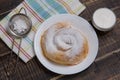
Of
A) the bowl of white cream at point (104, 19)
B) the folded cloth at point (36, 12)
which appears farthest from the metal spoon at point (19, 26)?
the bowl of white cream at point (104, 19)

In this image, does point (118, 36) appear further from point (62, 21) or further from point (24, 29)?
point (24, 29)

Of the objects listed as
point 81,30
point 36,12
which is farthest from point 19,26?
point 81,30

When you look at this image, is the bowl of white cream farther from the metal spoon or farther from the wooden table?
the metal spoon

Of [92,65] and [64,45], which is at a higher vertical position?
[64,45]

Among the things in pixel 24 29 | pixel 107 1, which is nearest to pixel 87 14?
pixel 107 1

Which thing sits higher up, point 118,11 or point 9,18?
point 9,18

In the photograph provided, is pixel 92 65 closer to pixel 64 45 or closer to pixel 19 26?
pixel 64 45

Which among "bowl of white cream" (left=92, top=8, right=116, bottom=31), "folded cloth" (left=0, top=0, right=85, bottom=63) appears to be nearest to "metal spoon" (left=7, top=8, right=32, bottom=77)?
"folded cloth" (left=0, top=0, right=85, bottom=63)
